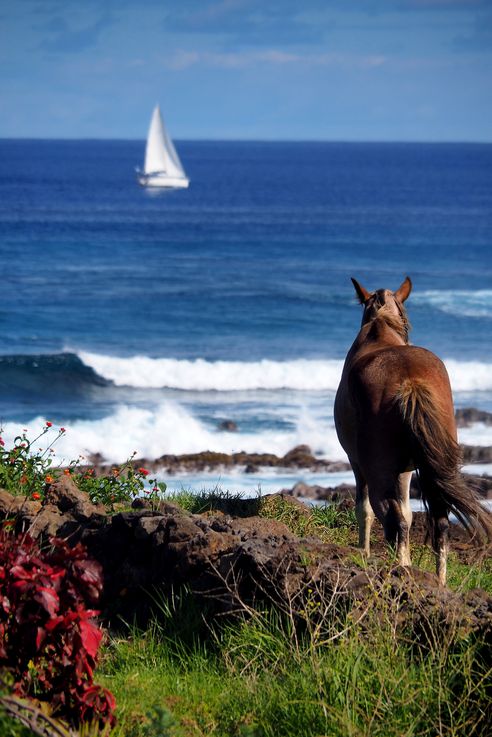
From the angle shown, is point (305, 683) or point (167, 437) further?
point (167, 437)

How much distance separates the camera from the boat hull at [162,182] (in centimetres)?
9988

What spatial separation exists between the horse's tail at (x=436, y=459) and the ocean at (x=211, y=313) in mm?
4201

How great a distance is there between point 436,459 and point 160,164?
333ft

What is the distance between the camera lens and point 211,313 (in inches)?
1415

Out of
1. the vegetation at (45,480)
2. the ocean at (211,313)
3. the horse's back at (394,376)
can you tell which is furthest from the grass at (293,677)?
the ocean at (211,313)

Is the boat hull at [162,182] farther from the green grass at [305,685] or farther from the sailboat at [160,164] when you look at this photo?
the green grass at [305,685]

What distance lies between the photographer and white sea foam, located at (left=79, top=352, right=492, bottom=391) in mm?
26344

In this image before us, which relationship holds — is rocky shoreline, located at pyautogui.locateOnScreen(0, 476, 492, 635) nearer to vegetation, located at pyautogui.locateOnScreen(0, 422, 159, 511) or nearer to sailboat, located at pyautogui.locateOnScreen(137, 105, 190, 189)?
vegetation, located at pyautogui.locateOnScreen(0, 422, 159, 511)

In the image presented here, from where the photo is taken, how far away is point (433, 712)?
4.41 metres

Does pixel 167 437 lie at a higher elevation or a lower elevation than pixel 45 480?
lower

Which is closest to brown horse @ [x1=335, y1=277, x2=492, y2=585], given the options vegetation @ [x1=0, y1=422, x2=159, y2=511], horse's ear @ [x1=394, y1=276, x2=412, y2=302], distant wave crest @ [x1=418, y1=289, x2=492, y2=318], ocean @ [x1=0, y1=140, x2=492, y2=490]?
horse's ear @ [x1=394, y1=276, x2=412, y2=302]

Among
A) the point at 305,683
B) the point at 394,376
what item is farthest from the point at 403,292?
the point at 305,683

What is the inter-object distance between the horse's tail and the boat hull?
95.3 m

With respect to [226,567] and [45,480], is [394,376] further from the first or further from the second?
[45,480]
